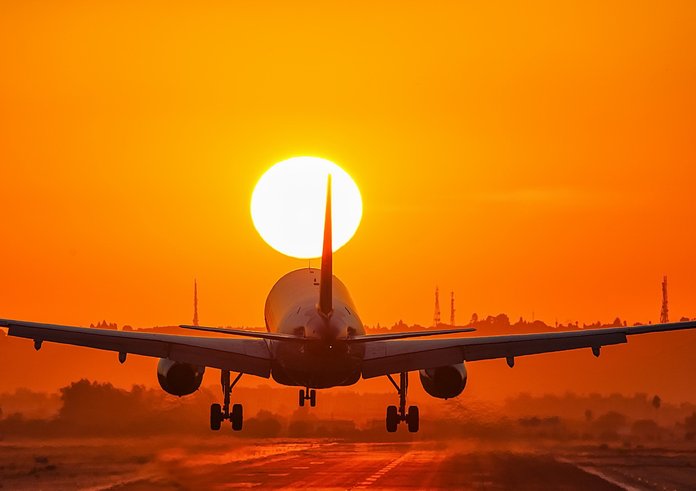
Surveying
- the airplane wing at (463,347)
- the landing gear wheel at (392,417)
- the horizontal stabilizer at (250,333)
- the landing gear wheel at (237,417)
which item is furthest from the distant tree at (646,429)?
the horizontal stabilizer at (250,333)

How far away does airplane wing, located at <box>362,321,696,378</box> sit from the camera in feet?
237

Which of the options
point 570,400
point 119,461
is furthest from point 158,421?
point 570,400

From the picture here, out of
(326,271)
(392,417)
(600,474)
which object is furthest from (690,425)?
(326,271)

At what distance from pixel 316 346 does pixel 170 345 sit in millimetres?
8820

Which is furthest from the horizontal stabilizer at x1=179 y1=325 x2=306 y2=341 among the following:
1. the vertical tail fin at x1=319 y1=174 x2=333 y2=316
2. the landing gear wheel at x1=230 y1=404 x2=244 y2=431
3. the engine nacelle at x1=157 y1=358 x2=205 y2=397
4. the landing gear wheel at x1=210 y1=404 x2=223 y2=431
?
the landing gear wheel at x1=210 y1=404 x2=223 y2=431

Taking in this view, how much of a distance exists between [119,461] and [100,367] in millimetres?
45494

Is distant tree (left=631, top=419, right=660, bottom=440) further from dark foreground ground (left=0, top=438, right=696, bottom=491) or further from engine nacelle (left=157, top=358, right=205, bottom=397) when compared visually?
engine nacelle (left=157, top=358, right=205, bottom=397)

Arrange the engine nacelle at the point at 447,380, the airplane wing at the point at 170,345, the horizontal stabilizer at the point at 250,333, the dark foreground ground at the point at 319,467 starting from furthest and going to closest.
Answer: the dark foreground ground at the point at 319,467, the engine nacelle at the point at 447,380, the airplane wing at the point at 170,345, the horizontal stabilizer at the point at 250,333

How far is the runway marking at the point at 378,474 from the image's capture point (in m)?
91.6

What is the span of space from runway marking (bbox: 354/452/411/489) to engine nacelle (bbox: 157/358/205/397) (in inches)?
763

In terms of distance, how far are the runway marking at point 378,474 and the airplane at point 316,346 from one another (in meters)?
13.9

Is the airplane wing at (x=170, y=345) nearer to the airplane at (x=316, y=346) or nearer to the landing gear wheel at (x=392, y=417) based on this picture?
the airplane at (x=316, y=346)

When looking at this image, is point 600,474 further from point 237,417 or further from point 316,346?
point 316,346

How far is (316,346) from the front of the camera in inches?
2584
